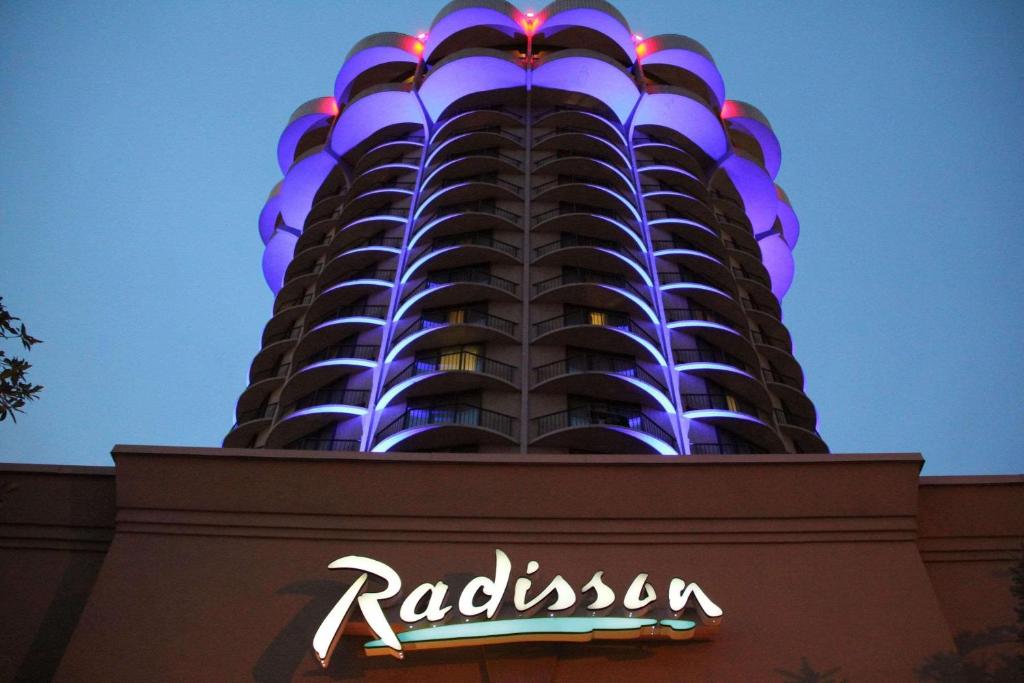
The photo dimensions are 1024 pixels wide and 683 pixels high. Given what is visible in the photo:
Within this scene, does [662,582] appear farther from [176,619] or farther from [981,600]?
[176,619]

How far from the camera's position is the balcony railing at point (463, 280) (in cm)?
3572

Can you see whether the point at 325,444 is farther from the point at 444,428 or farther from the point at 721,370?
the point at 721,370

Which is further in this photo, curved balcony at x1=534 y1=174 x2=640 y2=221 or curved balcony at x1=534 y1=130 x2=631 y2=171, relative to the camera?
curved balcony at x1=534 y1=130 x2=631 y2=171

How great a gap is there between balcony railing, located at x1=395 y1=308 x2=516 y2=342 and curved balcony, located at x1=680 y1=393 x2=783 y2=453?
8.14 metres

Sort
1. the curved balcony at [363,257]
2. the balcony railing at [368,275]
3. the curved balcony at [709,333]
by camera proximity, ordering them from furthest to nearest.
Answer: the curved balcony at [363,257] → the balcony railing at [368,275] → the curved balcony at [709,333]

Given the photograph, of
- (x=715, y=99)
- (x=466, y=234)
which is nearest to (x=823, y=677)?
(x=466, y=234)

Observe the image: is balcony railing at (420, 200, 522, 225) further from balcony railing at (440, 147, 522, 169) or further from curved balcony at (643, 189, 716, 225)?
curved balcony at (643, 189, 716, 225)

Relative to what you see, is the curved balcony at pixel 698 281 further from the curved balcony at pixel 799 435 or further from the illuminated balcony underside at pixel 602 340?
the curved balcony at pixel 799 435

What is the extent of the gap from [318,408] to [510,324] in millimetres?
8586

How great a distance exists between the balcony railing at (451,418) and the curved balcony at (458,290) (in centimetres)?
504

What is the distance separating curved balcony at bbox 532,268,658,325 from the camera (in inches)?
1372

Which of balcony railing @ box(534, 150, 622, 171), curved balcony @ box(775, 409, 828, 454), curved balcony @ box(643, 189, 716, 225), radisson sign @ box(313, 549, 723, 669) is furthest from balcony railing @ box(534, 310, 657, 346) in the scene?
radisson sign @ box(313, 549, 723, 669)

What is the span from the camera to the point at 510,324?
113 feet

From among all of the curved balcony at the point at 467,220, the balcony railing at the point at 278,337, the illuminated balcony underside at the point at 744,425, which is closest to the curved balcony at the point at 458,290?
the curved balcony at the point at 467,220
